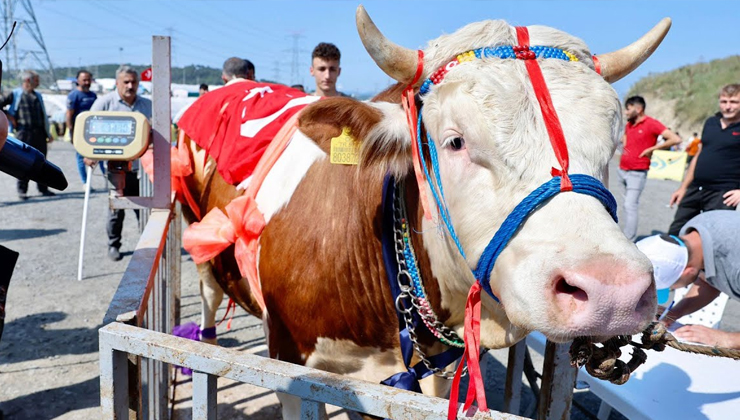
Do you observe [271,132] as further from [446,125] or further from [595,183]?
[595,183]

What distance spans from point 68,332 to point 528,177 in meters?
4.36

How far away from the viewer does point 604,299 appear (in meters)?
1.11

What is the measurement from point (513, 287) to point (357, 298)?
894 millimetres

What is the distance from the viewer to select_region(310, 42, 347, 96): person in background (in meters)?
4.82

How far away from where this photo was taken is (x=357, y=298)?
206 cm

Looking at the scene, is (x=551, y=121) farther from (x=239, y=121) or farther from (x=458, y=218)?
(x=239, y=121)

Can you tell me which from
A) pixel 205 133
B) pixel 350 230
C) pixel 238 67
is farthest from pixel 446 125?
pixel 238 67

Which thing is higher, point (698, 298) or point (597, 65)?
point (597, 65)

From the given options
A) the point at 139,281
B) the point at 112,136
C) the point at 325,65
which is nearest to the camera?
the point at 139,281

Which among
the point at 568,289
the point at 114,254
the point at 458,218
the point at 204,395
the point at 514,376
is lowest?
the point at 114,254

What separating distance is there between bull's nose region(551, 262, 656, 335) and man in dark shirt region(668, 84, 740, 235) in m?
5.35

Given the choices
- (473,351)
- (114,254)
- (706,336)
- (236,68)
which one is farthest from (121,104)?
(706,336)

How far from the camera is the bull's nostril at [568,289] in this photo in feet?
3.81

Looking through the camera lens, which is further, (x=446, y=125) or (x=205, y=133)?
(x=205, y=133)
